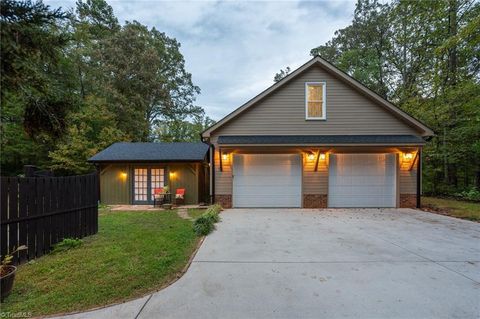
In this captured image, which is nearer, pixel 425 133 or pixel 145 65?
pixel 425 133

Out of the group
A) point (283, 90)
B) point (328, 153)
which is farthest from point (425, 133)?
point (283, 90)

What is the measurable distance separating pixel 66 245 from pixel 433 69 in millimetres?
20749

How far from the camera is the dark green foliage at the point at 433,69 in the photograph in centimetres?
1241

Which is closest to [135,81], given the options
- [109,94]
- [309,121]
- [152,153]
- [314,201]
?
[109,94]

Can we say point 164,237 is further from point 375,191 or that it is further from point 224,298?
point 375,191

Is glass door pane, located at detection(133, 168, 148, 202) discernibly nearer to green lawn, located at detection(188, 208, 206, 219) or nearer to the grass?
green lawn, located at detection(188, 208, 206, 219)

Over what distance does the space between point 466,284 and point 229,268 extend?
3.30 meters

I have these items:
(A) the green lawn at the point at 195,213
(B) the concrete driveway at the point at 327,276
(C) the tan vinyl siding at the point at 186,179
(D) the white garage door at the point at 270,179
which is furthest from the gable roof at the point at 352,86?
(B) the concrete driveway at the point at 327,276

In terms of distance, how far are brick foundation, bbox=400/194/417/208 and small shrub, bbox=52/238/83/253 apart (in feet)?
36.4

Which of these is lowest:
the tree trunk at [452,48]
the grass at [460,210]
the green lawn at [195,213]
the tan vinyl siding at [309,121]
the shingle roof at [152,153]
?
the green lawn at [195,213]

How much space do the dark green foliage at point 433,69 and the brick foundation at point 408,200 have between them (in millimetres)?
5000

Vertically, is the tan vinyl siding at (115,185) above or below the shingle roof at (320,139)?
below

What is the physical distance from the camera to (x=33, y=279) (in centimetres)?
335

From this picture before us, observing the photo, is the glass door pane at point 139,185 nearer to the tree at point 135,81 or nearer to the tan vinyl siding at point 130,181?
the tan vinyl siding at point 130,181
